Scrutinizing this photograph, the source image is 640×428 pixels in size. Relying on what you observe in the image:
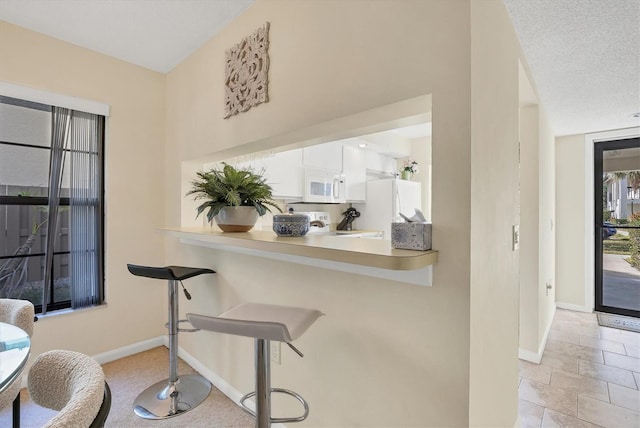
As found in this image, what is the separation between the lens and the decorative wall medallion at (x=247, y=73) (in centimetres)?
177

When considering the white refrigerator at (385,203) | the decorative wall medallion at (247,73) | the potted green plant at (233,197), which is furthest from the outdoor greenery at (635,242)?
the decorative wall medallion at (247,73)

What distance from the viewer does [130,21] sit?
2.07 meters

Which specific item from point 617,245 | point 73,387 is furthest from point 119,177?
point 617,245

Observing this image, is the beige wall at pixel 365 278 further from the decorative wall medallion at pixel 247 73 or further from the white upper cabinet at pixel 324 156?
the white upper cabinet at pixel 324 156

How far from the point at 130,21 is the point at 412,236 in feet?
7.57

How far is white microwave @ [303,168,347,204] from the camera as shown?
3244 mm

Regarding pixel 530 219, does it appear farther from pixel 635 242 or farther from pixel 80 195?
pixel 80 195

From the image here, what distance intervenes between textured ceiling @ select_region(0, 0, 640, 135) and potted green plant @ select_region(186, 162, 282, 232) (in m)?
1.04

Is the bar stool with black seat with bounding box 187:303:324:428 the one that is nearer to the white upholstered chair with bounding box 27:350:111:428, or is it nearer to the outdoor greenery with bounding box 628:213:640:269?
the white upholstered chair with bounding box 27:350:111:428

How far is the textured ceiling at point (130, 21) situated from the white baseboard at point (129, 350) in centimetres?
246

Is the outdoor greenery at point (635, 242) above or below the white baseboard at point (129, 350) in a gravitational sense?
above

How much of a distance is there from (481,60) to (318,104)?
68 cm

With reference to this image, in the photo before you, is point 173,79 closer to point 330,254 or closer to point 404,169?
point 330,254

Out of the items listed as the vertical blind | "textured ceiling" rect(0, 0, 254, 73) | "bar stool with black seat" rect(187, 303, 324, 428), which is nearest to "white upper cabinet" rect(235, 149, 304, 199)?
"textured ceiling" rect(0, 0, 254, 73)
